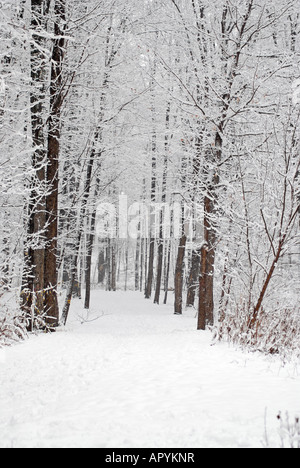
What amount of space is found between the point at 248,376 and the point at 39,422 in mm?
2406

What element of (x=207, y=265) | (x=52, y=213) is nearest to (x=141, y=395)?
(x=207, y=265)

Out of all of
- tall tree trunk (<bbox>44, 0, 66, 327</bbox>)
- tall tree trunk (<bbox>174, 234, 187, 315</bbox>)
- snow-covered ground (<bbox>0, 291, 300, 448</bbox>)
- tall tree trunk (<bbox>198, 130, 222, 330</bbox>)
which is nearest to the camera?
snow-covered ground (<bbox>0, 291, 300, 448</bbox>)

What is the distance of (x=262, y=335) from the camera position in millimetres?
6023

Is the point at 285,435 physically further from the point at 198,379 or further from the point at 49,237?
the point at 49,237

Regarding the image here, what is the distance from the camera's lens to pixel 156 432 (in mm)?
2576

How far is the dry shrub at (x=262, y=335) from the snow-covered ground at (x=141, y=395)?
342 mm

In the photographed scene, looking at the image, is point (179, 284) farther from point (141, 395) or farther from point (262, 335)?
point (141, 395)

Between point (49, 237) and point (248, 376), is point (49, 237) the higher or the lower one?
the higher one

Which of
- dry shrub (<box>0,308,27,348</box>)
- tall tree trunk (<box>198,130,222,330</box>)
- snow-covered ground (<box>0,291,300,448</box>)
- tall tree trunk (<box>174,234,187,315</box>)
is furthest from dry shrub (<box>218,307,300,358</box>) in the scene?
A: tall tree trunk (<box>174,234,187,315</box>)

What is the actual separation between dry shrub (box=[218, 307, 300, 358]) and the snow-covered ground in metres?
0.34

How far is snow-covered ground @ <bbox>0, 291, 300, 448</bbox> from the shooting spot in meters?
2.52

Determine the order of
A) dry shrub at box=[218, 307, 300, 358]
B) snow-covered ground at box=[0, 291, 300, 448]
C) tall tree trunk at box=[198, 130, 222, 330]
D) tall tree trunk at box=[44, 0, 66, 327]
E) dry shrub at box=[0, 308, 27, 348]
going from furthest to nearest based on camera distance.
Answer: tall tree trunk at box=[198, 130, 222, 330]
tall tree trunk at box=[44, 0, 66, 327]
dry shrub at box=[0, 308, 27, 348]
dry shrub at box=[218, 307, 300, 358]
snow-covered ground at box=[0, 291, 300, 448]

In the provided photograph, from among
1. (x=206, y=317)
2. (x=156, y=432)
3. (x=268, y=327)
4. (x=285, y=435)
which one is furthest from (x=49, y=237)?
(x=285, y=435)

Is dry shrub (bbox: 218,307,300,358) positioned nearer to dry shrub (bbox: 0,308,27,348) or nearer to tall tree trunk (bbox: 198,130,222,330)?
tall tree trunk (bbox: 198,130,222,330)
